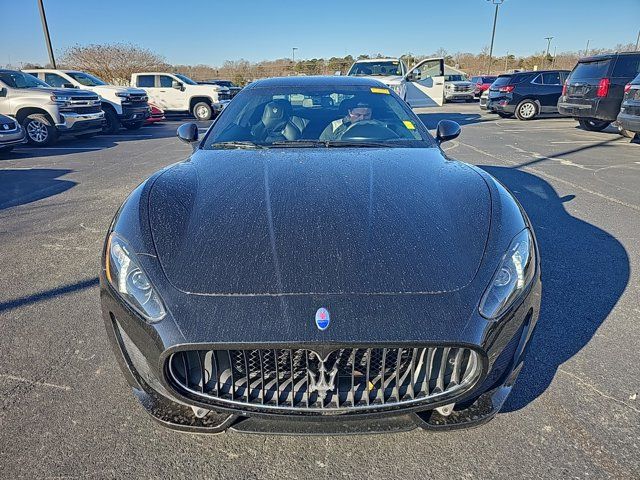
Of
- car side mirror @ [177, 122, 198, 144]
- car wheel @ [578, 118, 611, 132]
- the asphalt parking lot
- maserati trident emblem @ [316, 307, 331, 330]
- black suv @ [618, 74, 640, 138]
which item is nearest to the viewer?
maserati trident emblem @ [316, 307, 331, 330]

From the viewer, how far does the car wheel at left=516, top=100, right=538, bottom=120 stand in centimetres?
1495

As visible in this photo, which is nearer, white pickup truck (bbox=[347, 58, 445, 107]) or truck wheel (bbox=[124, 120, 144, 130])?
truck wheel (bbox=[124, 120, 144, 130])

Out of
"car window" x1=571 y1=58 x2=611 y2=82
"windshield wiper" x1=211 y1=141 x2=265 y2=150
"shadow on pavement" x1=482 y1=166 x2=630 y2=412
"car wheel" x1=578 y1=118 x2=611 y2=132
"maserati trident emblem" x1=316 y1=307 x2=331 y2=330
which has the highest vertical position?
"car window" x1=571 y1=58 x2=611 y2=82

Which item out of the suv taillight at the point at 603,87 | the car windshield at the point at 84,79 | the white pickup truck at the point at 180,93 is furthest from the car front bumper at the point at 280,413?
the white pickup truck at the point at 180,93

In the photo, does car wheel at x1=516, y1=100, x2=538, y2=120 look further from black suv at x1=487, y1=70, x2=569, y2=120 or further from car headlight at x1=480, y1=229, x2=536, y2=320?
car headlight at x1=480, y1=229, x2=536, y2=320

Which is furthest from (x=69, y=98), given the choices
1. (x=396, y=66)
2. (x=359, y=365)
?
(x=359, y=365)

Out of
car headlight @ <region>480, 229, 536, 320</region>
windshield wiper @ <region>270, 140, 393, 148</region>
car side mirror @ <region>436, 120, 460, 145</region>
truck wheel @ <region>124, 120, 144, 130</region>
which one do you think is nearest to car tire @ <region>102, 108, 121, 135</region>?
truck wheel @ <region>124, 120, 144, 130</region>

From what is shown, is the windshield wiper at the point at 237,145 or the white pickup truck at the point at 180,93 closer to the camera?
the windshield wiper at the point at 237,145

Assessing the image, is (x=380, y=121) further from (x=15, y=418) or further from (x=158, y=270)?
(x=15, y=418)

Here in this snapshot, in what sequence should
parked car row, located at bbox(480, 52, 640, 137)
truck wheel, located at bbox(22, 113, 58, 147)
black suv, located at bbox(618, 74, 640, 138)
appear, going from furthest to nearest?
truck wheel, located at bbox(22, 113, 58, 147) → parked car row, located at bbox(480, 52, 640, 137) → black suv, located at bbox(618, 74, 640, 138)

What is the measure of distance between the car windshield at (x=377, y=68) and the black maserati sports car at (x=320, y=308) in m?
12.6

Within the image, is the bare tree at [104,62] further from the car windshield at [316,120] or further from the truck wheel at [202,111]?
the car windshield at [316,120]

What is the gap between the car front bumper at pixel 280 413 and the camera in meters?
1.52

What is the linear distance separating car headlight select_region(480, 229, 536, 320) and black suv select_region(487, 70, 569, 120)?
1504cm
